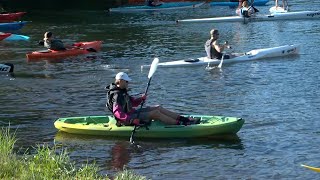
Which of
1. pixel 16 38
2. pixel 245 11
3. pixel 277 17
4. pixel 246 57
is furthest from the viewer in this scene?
pixel 277 17

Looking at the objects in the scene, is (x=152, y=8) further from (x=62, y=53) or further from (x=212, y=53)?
(x=212, y=53)

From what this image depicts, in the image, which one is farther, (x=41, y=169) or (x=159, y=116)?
(x=159, y=116)

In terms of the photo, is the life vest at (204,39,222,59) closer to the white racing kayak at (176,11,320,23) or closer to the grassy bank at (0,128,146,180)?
the grassy bank at (0,128,146,180)

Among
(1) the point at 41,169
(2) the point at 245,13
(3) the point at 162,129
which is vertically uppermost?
(1) the point at 41,169

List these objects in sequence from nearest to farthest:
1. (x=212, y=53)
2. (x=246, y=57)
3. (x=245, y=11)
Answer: (x=212, y=53)
(x=246, y=57)
(x=245, y=11)

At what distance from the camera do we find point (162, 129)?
10.8m

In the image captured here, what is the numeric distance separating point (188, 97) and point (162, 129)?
3.54 m

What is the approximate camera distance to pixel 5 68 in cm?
1748

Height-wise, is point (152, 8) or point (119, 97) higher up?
point (119, 97)

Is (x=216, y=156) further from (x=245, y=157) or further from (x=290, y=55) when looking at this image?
(x=290, y=55)

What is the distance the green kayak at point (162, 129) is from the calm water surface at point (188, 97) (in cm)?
12

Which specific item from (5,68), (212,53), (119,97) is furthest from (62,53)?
(119,97)

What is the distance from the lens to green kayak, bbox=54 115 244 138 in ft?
35.0

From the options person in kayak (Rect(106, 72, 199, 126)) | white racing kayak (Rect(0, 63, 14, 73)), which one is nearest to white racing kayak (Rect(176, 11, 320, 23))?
white racing kayak (Rect(0, 63, 14, 73))
